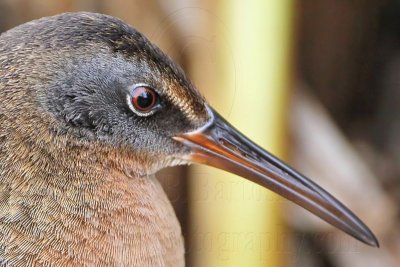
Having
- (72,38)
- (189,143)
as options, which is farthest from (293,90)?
(72,38)

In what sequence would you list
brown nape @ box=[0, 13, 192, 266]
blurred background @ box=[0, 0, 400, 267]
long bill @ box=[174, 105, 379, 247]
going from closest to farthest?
brown nape @ box=[0, 13, 192, 266] → long bill @ box=[174, 105, 379, 247] → blurred background @ box=[0, 0, 400, 267]

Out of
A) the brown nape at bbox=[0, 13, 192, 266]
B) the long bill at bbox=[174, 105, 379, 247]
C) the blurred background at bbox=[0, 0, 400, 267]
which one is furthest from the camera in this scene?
the blurred background at bbox=[0, 0, 400, 267]

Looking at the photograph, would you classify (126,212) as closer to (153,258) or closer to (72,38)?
(153,258)

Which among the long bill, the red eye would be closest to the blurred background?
the long bill

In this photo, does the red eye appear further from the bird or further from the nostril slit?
the nostril slit

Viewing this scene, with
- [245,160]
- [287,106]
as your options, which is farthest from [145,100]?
[287,106]

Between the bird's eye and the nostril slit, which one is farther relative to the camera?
the nostril slit

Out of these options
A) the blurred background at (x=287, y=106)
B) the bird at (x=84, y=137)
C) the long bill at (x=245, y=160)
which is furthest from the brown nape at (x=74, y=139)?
the blurred background at (x=287, y=106)

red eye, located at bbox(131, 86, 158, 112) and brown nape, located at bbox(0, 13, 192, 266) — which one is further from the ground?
red eye, located at bbox(131, 86, 158, 112)
